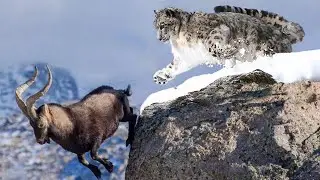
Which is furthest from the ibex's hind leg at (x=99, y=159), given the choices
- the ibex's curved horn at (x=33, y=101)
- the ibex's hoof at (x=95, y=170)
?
the ibex's curved horn at (x=33, y=101)

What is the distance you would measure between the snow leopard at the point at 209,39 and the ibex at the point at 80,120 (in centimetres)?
74

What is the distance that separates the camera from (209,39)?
325 inches

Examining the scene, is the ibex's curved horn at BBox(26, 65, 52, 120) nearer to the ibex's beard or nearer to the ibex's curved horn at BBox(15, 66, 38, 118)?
the ibex's curved horn at BBox(15, 66, 38, 118)

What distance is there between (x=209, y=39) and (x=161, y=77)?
0.76 meters

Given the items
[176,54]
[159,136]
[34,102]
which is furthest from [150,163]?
[176,54]

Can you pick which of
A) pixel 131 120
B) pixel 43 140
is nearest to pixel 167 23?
pixel 131 120

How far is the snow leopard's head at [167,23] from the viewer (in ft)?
27.4

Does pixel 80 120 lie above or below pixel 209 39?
below

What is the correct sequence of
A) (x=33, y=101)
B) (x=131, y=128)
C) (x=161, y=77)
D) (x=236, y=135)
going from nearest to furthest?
(x=236, y=135)
(x=33, y=101)
(x=131, y=128)
(x=161, y=77)

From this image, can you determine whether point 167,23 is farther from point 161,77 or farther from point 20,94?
point 20,94

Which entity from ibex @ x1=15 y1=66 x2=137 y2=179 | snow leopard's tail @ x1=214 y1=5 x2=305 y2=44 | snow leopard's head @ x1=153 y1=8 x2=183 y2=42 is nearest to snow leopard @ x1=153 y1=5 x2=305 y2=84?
snow leopard's head @ x1=153 y1=8 x2=183 y2=42

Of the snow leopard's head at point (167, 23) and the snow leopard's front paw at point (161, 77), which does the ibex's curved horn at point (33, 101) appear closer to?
the snow leopard's front paw at point (161, 77)

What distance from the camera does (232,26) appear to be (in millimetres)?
8492

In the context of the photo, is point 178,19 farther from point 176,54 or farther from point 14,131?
point 14,131
